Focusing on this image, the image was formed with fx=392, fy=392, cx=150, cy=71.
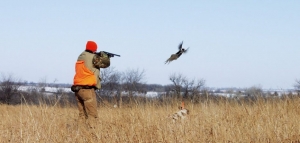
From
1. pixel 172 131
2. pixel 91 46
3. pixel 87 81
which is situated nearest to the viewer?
pixel 172 131

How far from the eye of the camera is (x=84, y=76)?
6.98 meters

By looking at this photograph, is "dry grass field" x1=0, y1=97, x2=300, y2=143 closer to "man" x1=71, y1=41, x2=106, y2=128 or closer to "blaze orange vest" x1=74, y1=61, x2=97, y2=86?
"man" x1=71, y1=41, x2=106, y2=128

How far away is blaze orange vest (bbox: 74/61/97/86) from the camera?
6.94 m

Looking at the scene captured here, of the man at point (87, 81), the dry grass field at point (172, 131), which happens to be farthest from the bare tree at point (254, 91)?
the man at point (87, 81)

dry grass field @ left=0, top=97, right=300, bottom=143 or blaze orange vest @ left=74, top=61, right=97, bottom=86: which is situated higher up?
blaze orange vest @ left=74, top=61, right=97, bottom=86

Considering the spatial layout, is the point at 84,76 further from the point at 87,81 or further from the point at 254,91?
the point at 254,91

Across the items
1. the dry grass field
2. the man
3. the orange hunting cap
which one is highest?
the orange hunting cap

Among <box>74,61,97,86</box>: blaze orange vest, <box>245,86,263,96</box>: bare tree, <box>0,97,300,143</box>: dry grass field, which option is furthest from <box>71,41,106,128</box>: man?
<box>245,86,263,96</box>: bare tree

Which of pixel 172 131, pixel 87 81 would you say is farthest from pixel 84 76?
pixel 172 131

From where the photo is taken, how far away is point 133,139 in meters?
4.48

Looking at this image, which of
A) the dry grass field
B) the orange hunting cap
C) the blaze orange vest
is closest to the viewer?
the dry grass field

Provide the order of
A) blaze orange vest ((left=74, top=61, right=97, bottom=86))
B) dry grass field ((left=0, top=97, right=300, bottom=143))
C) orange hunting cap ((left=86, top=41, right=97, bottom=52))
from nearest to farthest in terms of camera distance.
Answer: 1. dry grass field ((left=0, top=97, right=300, bottom=143))
2. blaze orange vest ((left=74, top=61, right=97, bottom=86))
3. orange hunting cap ((left=86, top=41, right=97, bottom=52))

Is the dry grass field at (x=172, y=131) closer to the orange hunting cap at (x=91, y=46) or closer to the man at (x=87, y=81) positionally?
the man at (x=87, y=81)

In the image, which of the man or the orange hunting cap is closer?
the man
